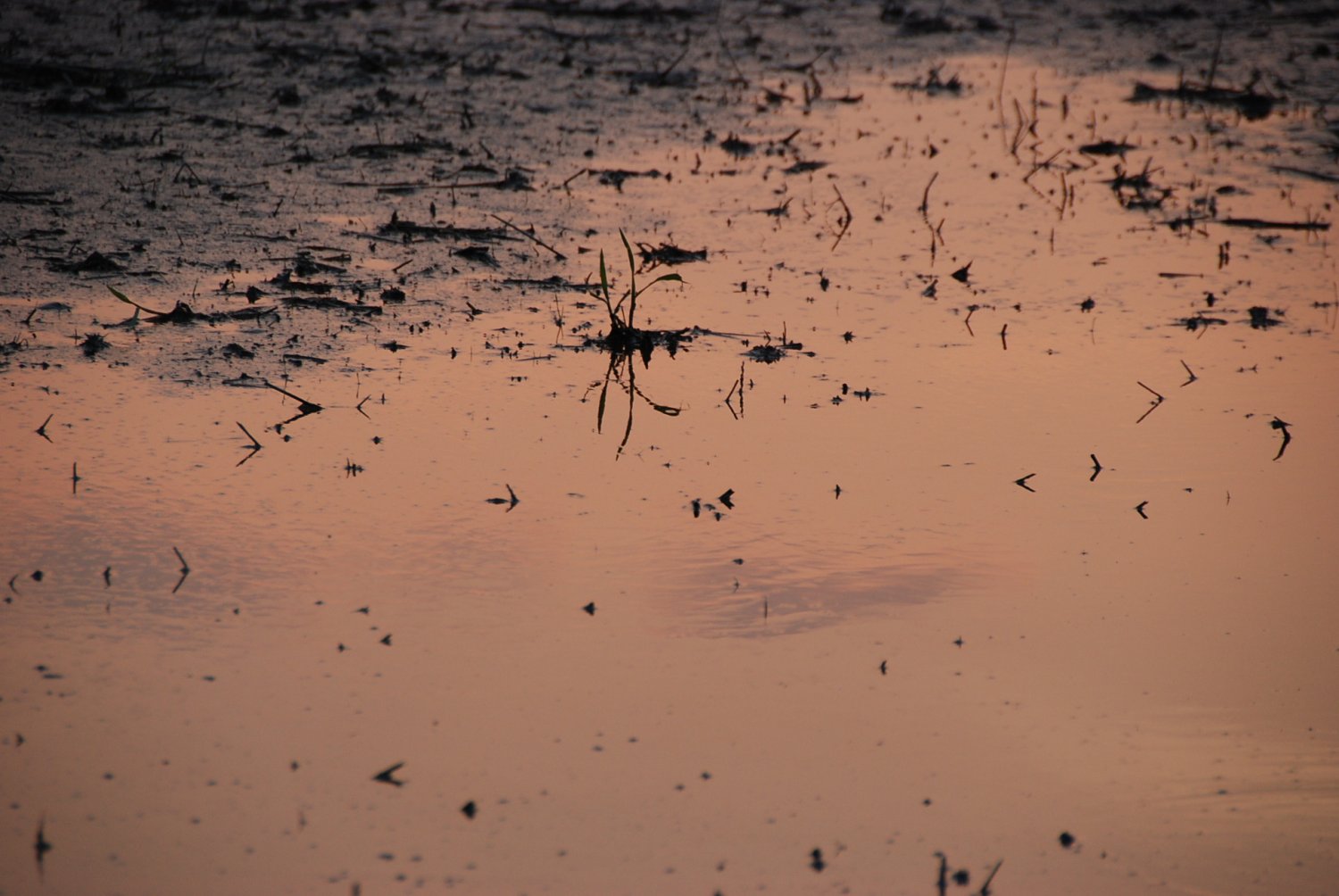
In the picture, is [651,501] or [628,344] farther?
[628,344]

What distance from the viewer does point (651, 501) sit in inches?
159

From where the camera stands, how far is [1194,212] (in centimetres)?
693

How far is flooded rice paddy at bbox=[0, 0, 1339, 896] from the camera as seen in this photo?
2.77 metres

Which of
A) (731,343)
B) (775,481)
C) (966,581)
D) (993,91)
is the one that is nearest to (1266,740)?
(966,581)

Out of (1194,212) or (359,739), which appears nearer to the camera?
(359,739)

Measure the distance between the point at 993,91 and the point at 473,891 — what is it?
25.6ft

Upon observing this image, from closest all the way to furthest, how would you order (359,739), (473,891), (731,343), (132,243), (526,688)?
(473,891)
(359,739)
(526,688)
(731,343)
(132,243)

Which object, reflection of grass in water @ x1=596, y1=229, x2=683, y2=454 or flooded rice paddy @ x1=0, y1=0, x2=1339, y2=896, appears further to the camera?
reflection of grass in water @ x1=596, y1=229, x2=683, y2=454

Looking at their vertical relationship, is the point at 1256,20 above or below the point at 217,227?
above

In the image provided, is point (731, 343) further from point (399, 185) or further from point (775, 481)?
point (399, 185)

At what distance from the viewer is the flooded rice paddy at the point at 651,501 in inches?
109

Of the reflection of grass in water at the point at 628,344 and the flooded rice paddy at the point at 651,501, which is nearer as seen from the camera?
the flooded rice paddy at the point at 651,501

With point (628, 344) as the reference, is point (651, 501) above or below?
below

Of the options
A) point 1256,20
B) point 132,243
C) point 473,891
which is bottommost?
point 473,891
